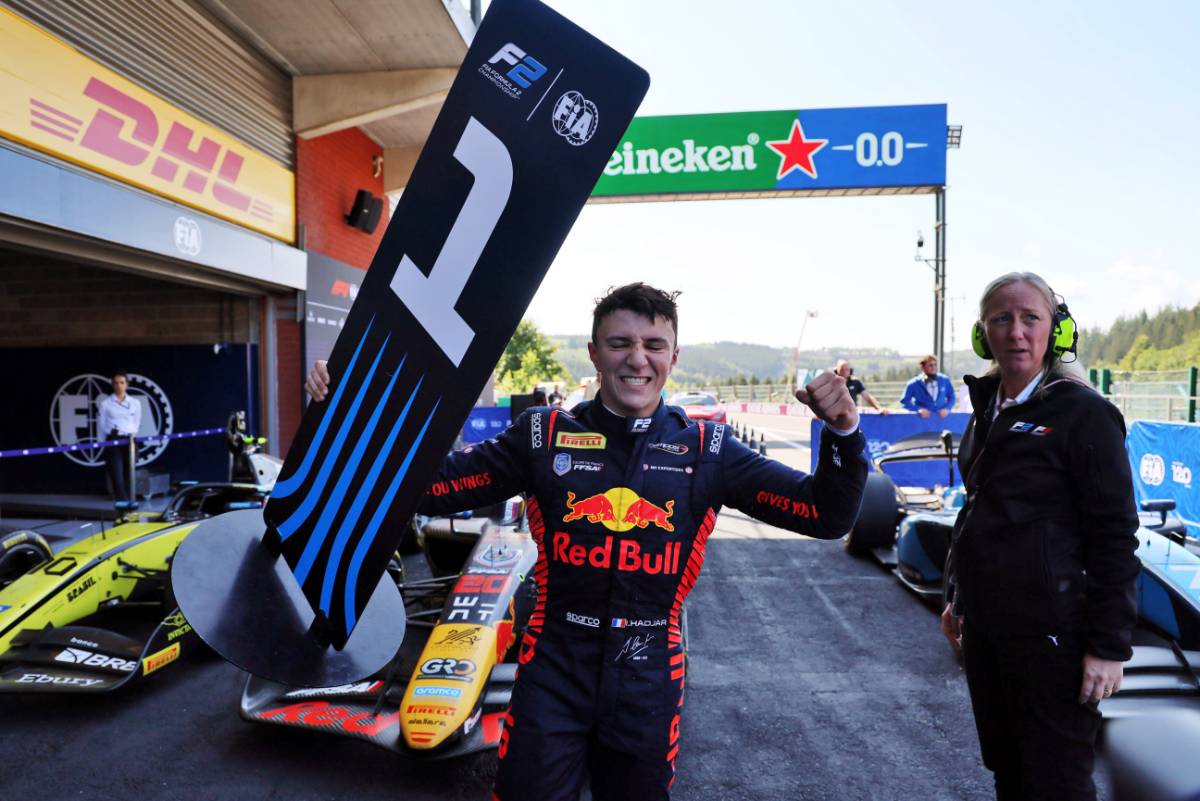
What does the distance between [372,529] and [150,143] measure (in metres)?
6.32

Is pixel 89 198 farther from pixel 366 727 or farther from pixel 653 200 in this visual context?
pixel 653 200

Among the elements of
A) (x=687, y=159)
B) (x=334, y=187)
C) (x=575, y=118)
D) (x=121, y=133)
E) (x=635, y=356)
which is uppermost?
(x=687, y=159)

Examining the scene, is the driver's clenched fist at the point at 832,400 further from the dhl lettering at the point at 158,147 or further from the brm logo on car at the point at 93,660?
the dhl lettering at the point at 158,147

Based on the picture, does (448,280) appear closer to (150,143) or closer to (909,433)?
(150,143)

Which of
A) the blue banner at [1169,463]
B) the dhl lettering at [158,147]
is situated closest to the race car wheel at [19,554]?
the dhl lettering at [158,147]

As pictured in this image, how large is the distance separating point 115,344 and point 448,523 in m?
7.41

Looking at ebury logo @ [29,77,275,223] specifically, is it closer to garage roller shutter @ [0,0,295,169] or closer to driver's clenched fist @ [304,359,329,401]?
garage roller shutter @ [0,0,295,169]

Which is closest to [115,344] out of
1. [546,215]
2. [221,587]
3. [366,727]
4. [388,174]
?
[388,174]

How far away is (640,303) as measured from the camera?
1636mm

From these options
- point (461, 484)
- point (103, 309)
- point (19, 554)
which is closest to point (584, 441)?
point (461, 484)

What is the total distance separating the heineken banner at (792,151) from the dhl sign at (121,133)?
5.43 metres

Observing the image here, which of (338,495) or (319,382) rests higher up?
(319,382)

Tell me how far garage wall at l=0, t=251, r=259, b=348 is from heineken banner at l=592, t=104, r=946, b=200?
18.8 ft

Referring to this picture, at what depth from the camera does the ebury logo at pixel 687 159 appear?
36.6 ft
